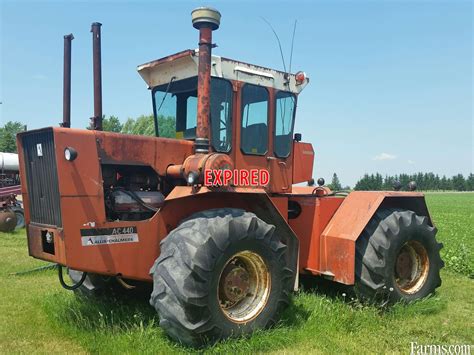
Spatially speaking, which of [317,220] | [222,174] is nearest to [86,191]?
[222,174]

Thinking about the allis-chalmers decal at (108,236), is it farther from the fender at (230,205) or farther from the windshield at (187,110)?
the windshield at (187,110)

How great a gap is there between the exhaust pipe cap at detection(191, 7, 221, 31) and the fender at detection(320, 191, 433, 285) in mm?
3086

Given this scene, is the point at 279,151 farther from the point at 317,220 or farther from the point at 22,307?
the point at 22,307

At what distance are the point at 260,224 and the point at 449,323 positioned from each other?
277 cm

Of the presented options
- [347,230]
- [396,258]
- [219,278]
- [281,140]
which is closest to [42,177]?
[219,278]

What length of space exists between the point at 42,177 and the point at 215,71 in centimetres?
232

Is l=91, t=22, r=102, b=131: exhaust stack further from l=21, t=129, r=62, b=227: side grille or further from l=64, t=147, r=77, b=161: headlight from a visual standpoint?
l=64, t=147, r=77, b=161: headlight

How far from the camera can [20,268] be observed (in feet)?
29.0

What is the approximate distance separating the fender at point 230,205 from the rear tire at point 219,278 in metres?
0.30

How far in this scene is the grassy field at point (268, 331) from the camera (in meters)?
4.70

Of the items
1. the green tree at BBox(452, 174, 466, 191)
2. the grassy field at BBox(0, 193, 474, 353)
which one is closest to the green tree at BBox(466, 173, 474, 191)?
the green tree at BBox(452, 174, 466, 191)

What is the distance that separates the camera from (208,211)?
196 inches

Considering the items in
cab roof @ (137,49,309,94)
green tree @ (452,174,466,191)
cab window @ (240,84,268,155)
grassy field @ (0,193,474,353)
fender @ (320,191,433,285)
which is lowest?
green tree @ (452,174,466,191)

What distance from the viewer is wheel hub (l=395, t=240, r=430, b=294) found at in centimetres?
672
